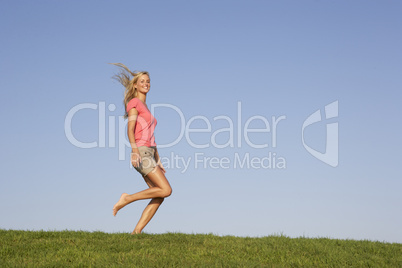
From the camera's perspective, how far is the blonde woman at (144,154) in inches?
376

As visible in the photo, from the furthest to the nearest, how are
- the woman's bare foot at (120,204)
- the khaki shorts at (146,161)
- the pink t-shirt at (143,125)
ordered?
the woman's bare foot at (120,204), the pink t-shirt at (143,125), the khaki shorts at (146,161)

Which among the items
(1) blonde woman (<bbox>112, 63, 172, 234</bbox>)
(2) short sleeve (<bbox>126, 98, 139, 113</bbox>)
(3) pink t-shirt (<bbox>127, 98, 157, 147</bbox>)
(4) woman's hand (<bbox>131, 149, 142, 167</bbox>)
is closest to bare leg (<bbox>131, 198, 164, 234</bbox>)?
(1) blonde woman (<bbox>112, 63, 172, 234</bbox>)

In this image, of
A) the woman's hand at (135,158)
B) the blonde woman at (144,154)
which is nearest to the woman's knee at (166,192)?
the blonde woman at (144,154)

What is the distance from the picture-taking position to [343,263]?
804 centimetres

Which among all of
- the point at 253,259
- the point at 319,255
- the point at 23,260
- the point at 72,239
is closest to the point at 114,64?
the point at 72,239

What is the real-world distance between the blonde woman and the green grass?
64 cm

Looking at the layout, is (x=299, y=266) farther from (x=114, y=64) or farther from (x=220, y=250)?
(x=114, y=64)

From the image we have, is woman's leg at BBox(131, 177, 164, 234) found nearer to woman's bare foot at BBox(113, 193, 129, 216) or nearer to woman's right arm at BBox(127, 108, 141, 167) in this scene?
woman's bare foot at BBox(113, 193, 129, 216)

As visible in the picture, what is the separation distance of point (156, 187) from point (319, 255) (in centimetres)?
345

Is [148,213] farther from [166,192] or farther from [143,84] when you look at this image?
[143,84]

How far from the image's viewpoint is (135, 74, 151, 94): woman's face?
33.5 feet

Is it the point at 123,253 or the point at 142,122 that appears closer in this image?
the point at 123,253

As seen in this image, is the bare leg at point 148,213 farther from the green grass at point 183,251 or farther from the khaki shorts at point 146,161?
the khaki shorts at point 146,161

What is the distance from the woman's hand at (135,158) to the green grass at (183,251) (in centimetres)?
151
